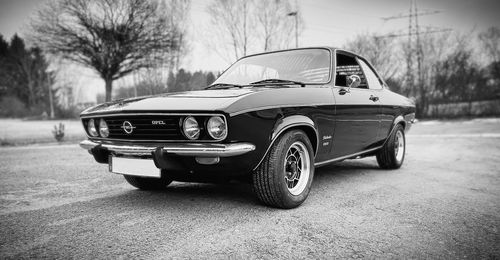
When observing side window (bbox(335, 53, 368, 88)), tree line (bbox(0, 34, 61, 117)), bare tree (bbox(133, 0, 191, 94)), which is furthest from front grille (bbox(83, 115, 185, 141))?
tree line (bbox(0, 34, 61, 117))

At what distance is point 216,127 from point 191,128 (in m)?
0.19

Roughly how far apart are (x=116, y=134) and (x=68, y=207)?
835mm

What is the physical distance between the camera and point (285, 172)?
104 inches

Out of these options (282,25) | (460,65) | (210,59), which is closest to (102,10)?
(210,59)

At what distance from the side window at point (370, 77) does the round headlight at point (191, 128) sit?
2739mm

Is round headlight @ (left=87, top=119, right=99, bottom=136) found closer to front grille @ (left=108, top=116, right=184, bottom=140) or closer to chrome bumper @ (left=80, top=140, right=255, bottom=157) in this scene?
front grille @ (left=108, top=116, right=184, bottom=140)

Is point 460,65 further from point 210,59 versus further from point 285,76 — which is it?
point 285,76

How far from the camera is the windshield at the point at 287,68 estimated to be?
336 centimetres

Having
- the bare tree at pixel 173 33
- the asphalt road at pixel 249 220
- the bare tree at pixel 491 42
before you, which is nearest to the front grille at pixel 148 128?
the asphalt road at pixel 249 220

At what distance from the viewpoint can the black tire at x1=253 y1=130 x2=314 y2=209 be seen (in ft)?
8.14

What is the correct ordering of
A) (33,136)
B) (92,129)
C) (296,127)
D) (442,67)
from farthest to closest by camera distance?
(442,67) < (33,136) < (92,129) < (296,127)

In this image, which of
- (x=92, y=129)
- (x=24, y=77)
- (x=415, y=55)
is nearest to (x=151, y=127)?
(x=92, y=129)

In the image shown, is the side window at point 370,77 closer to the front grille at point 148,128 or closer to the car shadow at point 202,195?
the car shadow at point 202,195

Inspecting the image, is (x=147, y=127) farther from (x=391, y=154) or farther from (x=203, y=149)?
(x=391, y=154)
